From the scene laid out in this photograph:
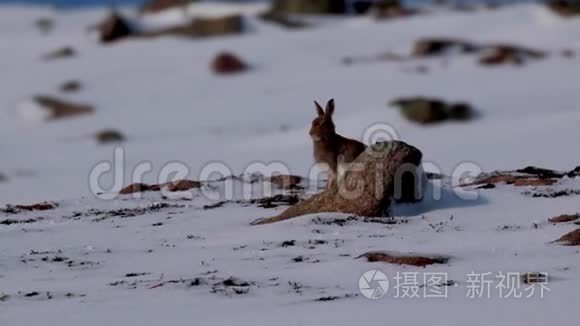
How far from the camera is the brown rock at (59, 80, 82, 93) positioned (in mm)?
39781

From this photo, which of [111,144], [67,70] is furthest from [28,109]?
[111,144]

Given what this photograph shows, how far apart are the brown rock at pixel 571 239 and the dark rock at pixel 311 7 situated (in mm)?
44348

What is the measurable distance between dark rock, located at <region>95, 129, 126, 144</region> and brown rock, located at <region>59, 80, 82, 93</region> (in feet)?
23.2

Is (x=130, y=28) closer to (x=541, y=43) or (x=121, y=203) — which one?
(x=541, y=43)

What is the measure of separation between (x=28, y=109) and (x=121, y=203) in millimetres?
24555

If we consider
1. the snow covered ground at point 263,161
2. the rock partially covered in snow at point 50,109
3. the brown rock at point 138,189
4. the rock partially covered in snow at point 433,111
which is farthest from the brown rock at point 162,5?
the brown rock at point 138,189

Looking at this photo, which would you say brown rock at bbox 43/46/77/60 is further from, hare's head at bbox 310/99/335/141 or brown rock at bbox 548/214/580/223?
brown rock at bbox 548/214/580/223

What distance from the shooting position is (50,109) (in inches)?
1491

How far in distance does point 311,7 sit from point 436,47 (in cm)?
1546

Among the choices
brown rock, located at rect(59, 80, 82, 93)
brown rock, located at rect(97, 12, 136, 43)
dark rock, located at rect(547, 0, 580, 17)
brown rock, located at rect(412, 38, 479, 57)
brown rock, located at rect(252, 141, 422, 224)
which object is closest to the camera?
brown rock, located at rect(252, 141, 422, 224)

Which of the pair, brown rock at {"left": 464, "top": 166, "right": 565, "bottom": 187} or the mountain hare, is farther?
brown rock at {"left": 464, "top": 166, "right": 565, "bottom": 187}

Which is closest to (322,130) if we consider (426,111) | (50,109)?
(426,111)

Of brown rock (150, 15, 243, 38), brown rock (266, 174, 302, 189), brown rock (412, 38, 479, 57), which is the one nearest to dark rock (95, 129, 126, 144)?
brown rock (412, 38, 479, 57)

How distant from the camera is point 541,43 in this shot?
136 ft
